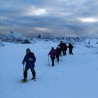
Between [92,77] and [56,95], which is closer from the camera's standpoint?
[56,95]

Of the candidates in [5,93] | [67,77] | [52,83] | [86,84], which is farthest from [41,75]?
[5,93]

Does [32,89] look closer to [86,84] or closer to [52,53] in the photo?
[86,84]

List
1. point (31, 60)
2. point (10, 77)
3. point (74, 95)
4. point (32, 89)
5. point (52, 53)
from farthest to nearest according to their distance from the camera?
1. point (52, 53)
2. point (10, 77)
3. point (31, 60)
4. point (32, 89)
5. point (74, 95)

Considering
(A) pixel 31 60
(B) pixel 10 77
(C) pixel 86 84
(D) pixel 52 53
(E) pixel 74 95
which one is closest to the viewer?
(E) pixel 74 95

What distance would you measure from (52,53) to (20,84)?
390 inches

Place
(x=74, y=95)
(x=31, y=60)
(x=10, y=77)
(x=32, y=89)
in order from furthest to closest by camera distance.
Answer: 1. (x=10, y=77)
2. (x=31, y=60)
3. (x=32, y=89)
4. (x=74, y=95)

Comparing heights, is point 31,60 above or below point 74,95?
above

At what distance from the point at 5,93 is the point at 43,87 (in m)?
2.36

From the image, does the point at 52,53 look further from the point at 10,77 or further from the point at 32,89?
the point at 32,89

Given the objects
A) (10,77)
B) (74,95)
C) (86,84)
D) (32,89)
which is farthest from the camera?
(10,77)

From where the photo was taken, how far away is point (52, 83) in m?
16.5

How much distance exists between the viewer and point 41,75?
64.5 feet

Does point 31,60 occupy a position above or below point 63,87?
above

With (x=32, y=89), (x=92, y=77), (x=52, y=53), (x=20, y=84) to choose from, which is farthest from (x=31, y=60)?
(x=52, y=53)
